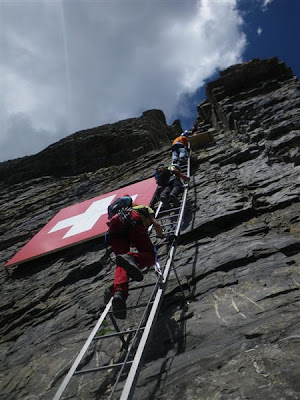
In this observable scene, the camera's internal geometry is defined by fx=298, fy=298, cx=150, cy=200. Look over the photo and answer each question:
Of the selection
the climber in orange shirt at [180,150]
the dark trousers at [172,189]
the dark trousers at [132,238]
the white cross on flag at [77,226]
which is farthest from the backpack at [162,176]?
the dark trousers at [132,238]

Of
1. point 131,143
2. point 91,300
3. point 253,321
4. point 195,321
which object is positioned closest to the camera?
point 253,321

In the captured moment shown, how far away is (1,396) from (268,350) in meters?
4.70

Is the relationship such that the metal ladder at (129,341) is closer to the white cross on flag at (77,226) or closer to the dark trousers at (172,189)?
the dark trousers at (172,189)

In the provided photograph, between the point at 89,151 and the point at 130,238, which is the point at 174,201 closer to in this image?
the point at 130,238

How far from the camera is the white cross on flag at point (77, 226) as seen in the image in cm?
986

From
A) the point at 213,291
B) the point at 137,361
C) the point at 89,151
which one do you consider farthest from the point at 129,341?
the point at 89,151

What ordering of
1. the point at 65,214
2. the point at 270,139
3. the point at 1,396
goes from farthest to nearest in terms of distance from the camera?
1. the point at 65,214
2. the point at 270,139
3. the point at 1,396

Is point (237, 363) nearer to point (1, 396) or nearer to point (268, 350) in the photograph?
point (268, 350)

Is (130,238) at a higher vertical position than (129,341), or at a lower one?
higher

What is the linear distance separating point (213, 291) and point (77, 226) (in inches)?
262

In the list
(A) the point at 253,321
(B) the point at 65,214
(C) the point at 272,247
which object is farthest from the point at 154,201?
(A) the point at 253,321

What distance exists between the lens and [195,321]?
4648 millimetres

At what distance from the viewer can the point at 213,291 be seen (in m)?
5.22

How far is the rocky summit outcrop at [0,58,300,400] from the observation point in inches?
137
